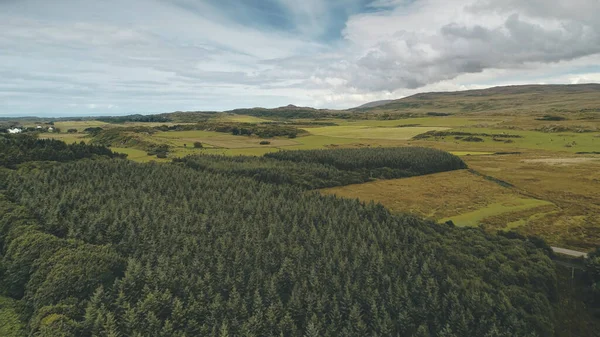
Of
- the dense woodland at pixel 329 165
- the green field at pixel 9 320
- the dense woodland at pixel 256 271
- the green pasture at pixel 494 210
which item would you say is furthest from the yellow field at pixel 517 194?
the green field at pixel 9 320

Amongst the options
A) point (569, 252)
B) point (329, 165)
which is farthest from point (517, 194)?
point (329, 165)

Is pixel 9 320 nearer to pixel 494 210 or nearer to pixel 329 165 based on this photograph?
pixel 494 210

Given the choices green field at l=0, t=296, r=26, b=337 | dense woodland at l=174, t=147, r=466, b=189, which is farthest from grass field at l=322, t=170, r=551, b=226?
green field at l=0, t=296, r=26, b=337

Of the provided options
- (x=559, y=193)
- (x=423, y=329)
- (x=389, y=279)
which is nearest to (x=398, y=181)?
(x=559, y=193)

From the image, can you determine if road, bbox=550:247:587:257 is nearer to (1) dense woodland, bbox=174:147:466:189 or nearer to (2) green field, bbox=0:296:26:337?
(1) dense woodland, bbox=174:147:466:189

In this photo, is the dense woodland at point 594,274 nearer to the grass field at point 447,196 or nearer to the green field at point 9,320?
the grass field at point 447,196
